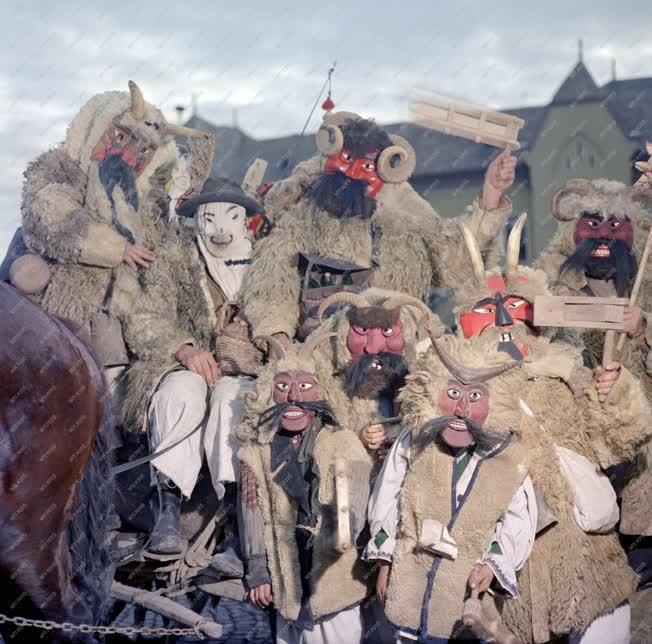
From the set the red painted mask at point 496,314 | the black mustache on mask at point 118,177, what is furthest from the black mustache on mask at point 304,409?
the black mustache on mask at point 118,177

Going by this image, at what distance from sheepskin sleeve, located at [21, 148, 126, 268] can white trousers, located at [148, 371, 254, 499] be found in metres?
0.90

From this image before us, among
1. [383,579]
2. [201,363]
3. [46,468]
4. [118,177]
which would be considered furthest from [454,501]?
[118,177]

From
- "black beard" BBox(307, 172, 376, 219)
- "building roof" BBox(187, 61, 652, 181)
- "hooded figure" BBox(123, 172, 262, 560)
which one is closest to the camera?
"hooded figure" BBox(123, 172, 262, 560)

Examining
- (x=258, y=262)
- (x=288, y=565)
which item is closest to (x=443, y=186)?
(x=258, y=262)

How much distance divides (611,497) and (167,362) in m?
2.44

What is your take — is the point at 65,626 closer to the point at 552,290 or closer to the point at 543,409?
the point at 543,409

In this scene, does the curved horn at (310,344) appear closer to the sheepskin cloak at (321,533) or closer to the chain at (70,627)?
the sheepskin cloak at (321,533)

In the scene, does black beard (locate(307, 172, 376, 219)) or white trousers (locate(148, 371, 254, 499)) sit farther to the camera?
black beard (locate(307, 172, 376, 219))

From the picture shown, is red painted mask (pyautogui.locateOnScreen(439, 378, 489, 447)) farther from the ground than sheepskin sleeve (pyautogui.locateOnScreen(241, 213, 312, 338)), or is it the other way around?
sheepskin sleeve (pyautogui.locateOnScreen(241, 213, 312, 338))

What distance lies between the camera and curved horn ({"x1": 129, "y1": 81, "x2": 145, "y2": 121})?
5.95 metres

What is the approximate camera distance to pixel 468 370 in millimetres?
3775

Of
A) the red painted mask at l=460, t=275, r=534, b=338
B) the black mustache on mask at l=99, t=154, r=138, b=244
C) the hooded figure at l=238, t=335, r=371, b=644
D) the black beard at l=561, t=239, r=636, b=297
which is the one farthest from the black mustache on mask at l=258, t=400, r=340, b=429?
the black mustache on mask at l=99, t=154, r=138, b=244

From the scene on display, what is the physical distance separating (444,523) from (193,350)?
7.09ft

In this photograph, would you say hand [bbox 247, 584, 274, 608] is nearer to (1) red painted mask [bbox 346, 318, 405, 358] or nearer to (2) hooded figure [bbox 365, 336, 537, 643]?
(2) hooded figure [bbox 365, 336, 537, 643]
